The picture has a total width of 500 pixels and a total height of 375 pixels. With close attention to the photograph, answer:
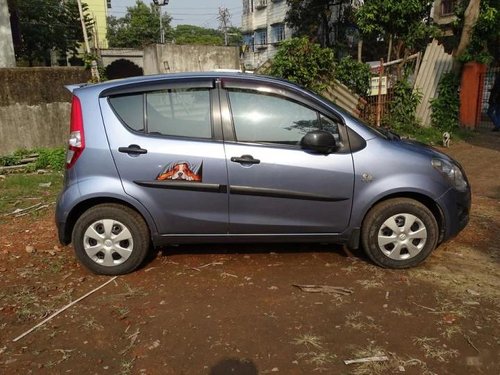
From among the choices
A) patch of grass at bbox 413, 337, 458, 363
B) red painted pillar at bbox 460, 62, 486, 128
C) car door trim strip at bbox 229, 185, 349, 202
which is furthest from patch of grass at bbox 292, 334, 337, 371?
red painted pillar at bbox 460, 62, 486, 128

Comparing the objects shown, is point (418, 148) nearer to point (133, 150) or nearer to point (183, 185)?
point (183, 185)

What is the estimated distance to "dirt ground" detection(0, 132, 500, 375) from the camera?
2.89 m

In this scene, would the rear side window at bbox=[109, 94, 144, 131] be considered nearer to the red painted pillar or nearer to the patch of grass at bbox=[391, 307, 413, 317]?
the patch of grass at bbox=[391, 307, 413, 317]

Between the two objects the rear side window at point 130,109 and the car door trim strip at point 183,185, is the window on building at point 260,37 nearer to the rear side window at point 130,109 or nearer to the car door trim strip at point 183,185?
the rear side window at point 130,109

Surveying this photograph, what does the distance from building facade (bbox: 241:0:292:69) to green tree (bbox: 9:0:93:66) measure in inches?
627

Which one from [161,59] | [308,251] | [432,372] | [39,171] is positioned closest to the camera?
[432,372]

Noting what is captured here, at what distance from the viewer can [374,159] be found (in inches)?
154

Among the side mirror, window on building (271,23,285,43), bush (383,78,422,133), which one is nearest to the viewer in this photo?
the side mirror

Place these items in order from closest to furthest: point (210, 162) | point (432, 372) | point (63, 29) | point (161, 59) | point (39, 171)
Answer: point (432, 372), point (210, 162), point (39, 171), point (161, 59), point (63, 29)

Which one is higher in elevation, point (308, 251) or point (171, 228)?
point (171, 228)

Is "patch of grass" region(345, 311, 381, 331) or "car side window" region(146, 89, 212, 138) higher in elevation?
"car side window" region(146, 89, 212, 138)

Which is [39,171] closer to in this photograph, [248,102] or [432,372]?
[248,102]

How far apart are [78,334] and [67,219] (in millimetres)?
1137

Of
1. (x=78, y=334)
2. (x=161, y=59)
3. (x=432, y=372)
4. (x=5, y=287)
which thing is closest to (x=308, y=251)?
(x=432, y=372)
